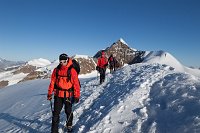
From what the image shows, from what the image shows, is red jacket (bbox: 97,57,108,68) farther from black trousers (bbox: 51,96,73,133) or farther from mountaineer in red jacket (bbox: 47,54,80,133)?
mountaineer in red jacket (bbox: 47,54,80,133)

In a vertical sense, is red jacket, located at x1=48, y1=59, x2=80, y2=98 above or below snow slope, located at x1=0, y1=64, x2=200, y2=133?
above

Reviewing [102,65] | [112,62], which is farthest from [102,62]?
[112,62]

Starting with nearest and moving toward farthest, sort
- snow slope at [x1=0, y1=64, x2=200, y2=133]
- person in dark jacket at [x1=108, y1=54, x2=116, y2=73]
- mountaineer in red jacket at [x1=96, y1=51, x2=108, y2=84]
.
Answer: snow slope at [x1=0, y1=64, x2=200, y2=133], mountaineer in red jacket at [x1=96, y1=51, x2=108, y2=84], person in dark jacket at [x1=108, y1=54, x2=116, y2=73]

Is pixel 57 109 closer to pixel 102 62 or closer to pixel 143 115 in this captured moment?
pixel 143 115

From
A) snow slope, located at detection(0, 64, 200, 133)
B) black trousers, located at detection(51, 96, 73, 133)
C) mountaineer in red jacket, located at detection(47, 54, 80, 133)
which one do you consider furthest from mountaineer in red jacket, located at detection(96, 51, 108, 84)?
mountaineer in red jacket, located at detection(47, 54, 80, 133)

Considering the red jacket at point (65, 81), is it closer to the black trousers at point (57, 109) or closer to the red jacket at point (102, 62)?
the black trousers at point (57, 109)

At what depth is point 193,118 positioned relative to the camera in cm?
834

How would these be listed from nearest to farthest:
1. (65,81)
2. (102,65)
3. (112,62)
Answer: (65,81), (102,65), (112,62)

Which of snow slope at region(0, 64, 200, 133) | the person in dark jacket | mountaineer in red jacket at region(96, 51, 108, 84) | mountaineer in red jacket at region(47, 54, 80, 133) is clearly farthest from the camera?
the person in dark jacket

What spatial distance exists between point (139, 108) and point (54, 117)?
3130mm

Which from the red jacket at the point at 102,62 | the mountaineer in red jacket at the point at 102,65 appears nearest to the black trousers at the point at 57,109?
the mountaineer in red jacket at the point at 102,65

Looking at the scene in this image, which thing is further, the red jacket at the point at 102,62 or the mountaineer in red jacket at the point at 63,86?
the red jacket at the point at 102,62

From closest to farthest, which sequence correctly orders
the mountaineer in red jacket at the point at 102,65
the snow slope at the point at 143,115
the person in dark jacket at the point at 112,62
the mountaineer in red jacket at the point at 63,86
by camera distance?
A: the snow slope at the point at 143,115, the mountaineer in red jacket at the point at 63,86, the mountaineer in red jacket at the point at 102,65, the person in dark jacket at the point at 112,62

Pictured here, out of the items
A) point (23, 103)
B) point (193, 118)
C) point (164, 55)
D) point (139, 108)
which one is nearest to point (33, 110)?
point (23, 103)
